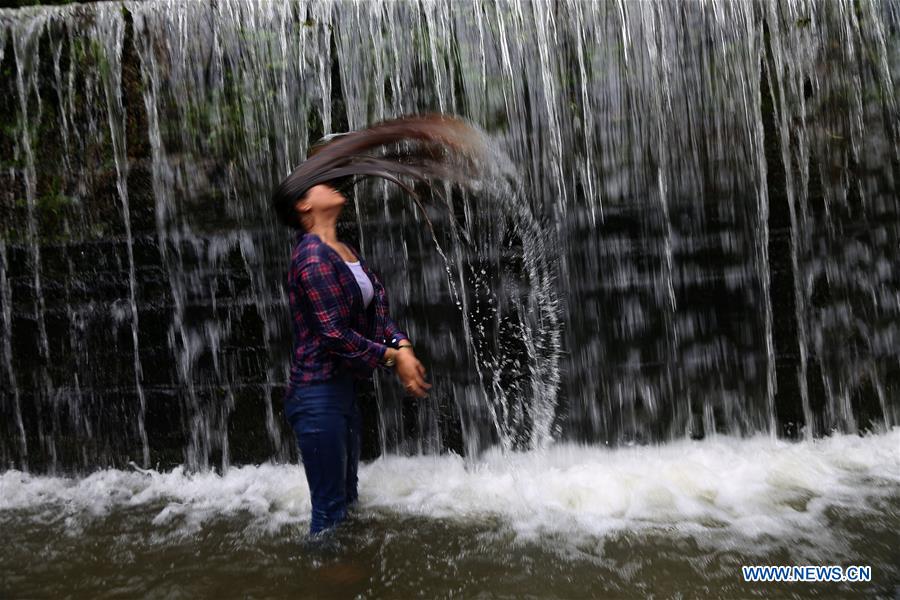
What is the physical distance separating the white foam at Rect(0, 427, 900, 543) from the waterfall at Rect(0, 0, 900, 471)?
18 cm

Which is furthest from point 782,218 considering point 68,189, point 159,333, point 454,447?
point 68,189

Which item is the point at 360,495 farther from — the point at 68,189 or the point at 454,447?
the point at 68,189

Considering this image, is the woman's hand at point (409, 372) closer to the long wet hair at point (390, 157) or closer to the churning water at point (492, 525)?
the long wet hair at point (390, 157)

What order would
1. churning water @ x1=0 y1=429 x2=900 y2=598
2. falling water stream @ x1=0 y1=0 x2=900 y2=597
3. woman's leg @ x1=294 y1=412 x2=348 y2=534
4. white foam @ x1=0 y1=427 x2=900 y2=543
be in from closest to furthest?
churning water @ x1=0 y1=429 x2=900 y2=598 < woman's leg @ x1=294 y1=412 x2=348 y2=534 < white foam @ x1=0 y1=427 x2=900 y2=543 < falling water stream @ x1=0 y1=0 x2=900 y2=597

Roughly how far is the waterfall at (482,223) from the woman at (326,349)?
5.30 feet

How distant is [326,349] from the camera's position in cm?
318

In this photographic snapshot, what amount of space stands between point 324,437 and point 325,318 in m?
0.60

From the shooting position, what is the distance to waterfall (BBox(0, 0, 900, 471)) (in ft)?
16.1

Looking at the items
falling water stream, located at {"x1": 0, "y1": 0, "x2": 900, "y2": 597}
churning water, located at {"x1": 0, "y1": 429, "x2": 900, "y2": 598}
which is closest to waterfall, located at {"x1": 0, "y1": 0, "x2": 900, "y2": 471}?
falling water stream, located at {"x1": 0, "y1": 0, "x2": 900, "y2": 597}

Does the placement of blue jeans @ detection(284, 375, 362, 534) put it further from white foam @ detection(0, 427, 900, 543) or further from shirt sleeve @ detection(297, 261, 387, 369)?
white foam @ detection(0, 427, 900, 543)

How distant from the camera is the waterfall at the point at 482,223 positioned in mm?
4918

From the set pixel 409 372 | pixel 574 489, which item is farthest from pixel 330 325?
pixel 574 489

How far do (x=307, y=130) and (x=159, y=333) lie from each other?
6.29ft

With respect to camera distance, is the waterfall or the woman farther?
the waterfall
